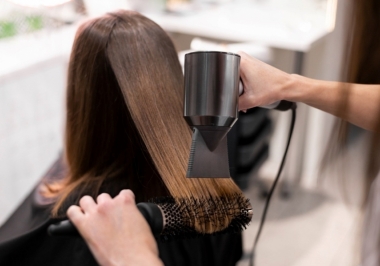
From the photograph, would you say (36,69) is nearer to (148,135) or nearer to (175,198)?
(148,135)

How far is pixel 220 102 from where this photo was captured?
642mm

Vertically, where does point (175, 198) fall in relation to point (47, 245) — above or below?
above

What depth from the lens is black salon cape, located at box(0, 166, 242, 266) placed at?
0.92m

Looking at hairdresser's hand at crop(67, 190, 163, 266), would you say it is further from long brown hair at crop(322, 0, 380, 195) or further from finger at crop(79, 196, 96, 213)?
long brown hair at crop(322, 0, 380, 195)

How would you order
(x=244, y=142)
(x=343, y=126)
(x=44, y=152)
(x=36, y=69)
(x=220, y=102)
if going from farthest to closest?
(x=244, y=142) → (x=44, y=152) → (x=36, y=69) → (x=343, y=126) → (x=220, y=102)

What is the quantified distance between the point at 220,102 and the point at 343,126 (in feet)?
0.90

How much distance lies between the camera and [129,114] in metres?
0.87

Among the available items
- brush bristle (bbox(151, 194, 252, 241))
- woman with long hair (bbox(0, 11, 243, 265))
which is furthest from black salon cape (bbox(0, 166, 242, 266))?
brush bristle (bbox(151, 194, 252, 241))

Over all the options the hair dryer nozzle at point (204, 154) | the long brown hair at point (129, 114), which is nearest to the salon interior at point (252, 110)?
the long brown hair at point (129, 114)

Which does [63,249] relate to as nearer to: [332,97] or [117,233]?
[117,233]

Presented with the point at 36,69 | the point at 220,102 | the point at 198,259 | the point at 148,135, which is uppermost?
the point at 220,102

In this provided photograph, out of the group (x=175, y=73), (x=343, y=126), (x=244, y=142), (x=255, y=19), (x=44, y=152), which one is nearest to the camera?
(x=343, y=126)

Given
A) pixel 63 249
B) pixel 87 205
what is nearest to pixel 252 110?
pixel 63 249

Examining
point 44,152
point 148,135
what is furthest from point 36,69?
point 148,135
